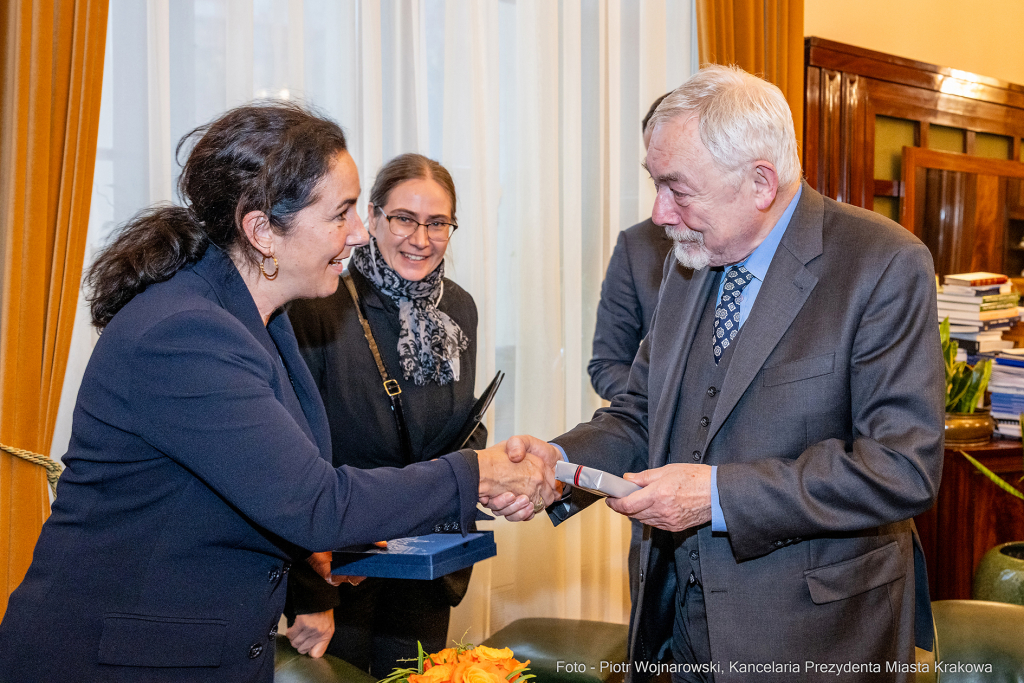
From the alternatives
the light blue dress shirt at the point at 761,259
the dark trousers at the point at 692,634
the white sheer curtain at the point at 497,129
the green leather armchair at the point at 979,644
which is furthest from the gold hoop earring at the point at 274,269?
the green leather armchair at the point at 979,644

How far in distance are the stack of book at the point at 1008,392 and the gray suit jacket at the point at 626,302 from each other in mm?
1991

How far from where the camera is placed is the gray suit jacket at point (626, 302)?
8.91 ft

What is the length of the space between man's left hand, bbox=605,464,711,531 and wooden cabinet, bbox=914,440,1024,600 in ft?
7.87

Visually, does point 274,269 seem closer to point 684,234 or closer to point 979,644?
point 684,234

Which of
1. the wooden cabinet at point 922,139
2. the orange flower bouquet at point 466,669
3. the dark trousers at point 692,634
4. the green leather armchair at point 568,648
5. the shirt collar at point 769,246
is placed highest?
the wooden cabinet at point 922,139

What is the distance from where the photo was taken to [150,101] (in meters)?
2.64

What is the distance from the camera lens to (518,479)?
1845 millimetres

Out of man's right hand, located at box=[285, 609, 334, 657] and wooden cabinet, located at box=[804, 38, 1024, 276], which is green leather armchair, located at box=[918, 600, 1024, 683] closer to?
man's right hand, located at box=[285, 609, 334, 657]

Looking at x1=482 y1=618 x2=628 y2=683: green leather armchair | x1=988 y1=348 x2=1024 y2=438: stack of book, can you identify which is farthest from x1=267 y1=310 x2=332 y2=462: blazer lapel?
x1=988 y1=348 x2=1024 y2=438: stack of book

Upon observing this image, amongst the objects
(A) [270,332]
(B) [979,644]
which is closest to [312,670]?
(A) [270,332]

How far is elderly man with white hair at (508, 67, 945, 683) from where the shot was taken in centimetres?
150

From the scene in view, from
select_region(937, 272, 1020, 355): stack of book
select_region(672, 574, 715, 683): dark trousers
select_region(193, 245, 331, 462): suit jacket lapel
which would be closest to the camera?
select_region(193, 245, 331, 462): suit jacket lapel

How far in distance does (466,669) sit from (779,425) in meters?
0.72

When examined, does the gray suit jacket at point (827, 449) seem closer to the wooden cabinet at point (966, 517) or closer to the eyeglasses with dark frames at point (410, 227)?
the eyeglasses with dark frames at point (410, 227)
